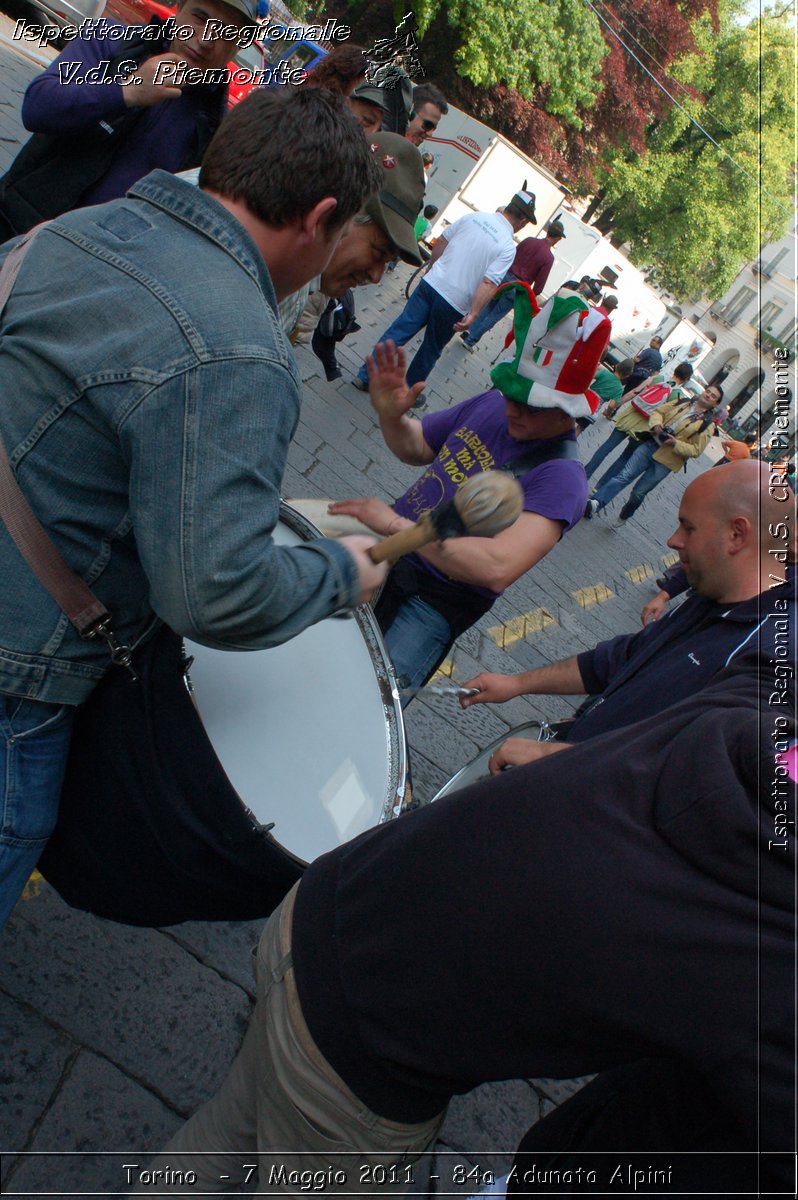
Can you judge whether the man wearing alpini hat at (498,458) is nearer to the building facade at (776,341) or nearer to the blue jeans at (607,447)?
the building facade at (776,341)

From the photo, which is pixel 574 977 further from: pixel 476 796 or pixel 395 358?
pixel 395 358

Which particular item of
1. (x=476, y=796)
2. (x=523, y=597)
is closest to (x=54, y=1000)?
Answer: (x=476, y=796)

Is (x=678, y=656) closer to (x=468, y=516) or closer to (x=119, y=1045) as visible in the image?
(x=468, y=516)

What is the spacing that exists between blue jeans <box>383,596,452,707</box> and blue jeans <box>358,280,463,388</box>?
4708 millimetres

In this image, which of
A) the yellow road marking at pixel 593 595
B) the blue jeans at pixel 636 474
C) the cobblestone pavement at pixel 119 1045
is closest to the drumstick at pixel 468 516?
the cobblestone pavement at pixel 119 1045

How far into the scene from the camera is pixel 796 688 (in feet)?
4.10

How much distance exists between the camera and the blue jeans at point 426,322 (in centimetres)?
712

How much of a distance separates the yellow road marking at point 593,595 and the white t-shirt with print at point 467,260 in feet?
8.78

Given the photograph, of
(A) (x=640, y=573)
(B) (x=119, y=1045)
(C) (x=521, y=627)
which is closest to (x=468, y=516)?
(B) (x=119, y=1045)

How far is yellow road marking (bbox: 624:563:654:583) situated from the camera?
8.36 meters

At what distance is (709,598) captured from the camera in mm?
2336

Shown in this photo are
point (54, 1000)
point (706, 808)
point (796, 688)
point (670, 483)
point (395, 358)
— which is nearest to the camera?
point (706, 808)

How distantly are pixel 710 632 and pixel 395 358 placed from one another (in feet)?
4.14

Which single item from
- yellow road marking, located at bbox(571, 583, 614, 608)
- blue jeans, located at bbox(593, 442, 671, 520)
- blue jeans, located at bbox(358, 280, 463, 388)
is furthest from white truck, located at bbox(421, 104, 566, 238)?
yellow road marking, located at bbox(571, 583, 614, 608)
